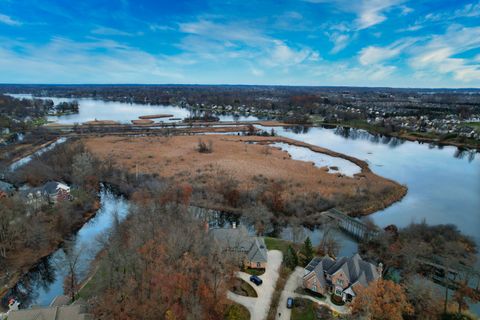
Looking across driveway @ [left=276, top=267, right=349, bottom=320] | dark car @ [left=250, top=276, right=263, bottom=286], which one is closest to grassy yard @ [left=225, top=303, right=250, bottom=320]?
driveway @ [left=276, top=267, right=349, bottom=320]

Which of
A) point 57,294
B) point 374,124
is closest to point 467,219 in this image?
point 57,294

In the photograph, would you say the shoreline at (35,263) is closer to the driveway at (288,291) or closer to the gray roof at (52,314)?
the gray roof at (52,314)

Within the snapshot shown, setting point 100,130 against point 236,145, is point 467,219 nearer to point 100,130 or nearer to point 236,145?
point 236,145

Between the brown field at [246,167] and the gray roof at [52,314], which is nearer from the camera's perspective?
the gray roof at [52,314]

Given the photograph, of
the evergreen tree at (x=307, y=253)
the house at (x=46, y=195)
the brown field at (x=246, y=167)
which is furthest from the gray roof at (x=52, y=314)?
the brown field at (x=246, y=167)

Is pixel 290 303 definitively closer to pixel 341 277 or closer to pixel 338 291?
pixel 338 291

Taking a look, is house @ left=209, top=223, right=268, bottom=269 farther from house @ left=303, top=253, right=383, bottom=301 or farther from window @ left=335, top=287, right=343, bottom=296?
window @ left=335, top=287, right=343, bottom=296
